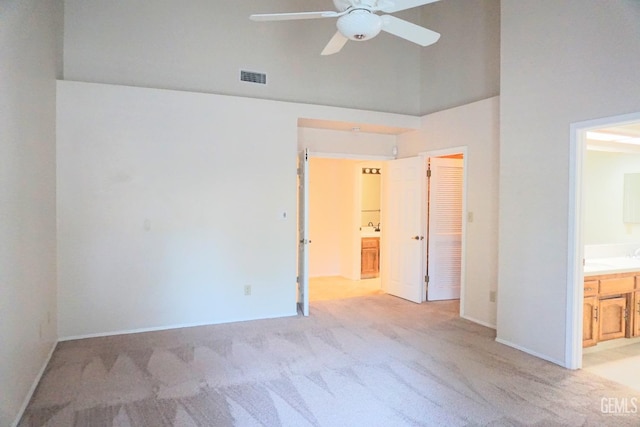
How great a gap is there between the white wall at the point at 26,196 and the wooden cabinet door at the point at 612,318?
5054 mm

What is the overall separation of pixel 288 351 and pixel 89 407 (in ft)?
5.73

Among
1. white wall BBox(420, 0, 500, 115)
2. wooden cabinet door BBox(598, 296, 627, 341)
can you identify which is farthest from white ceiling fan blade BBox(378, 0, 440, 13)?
wooden cabinet door BBox(598, 296, 627, 341)

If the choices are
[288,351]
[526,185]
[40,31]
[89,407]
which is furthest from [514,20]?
[89,407]

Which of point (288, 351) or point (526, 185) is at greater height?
point (526, 185)

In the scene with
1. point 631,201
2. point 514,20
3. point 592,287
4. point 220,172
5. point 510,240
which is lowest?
point 592,287

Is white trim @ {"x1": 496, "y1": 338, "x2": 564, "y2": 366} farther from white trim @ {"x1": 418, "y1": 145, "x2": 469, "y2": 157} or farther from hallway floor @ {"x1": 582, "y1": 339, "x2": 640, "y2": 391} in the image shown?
white trim @ {"x1": 418, "y1": 145, "x2": 469, "y2": 157}

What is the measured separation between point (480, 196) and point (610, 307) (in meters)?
1.79

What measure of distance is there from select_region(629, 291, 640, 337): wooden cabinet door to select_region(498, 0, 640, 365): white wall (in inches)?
49.1

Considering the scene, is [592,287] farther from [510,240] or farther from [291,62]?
[291,62]

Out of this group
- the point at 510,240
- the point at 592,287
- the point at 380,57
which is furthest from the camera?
the point at 380,57

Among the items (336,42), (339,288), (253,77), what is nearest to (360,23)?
(336,42)

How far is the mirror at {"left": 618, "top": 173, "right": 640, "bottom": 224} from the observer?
4.79 meters

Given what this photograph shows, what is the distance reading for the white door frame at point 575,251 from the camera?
347cm

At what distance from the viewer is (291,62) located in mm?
5312
